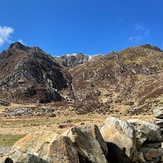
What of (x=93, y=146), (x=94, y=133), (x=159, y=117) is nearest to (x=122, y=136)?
(x=94, y=133)

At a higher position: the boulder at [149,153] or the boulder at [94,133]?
the boulder at [94,133]

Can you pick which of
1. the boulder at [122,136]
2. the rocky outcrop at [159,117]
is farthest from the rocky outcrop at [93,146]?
the rocky outcrop at [159,117]

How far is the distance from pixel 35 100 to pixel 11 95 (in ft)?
55.4

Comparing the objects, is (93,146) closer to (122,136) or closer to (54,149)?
(54,149)

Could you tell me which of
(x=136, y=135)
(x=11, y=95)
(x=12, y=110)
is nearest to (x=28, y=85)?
(x=11, y=95)

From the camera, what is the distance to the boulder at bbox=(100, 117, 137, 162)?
17.3 metres

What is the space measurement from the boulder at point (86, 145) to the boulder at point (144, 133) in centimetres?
511

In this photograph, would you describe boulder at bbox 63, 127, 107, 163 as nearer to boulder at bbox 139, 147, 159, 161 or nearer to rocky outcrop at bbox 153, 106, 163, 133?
boulder at bbox 139, 147, 159, 161

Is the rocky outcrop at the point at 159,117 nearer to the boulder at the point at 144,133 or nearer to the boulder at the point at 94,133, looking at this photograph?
the boulder at the point at 144,133

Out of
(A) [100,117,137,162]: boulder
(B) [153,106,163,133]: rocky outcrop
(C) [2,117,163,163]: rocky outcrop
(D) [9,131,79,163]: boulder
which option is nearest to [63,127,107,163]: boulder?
(C) [2,117,163,163]: rocky outcrop

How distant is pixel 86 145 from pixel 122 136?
12.1 feet

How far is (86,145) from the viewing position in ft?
49.8

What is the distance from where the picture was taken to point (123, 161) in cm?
1689

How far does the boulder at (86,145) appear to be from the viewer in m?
14.5
